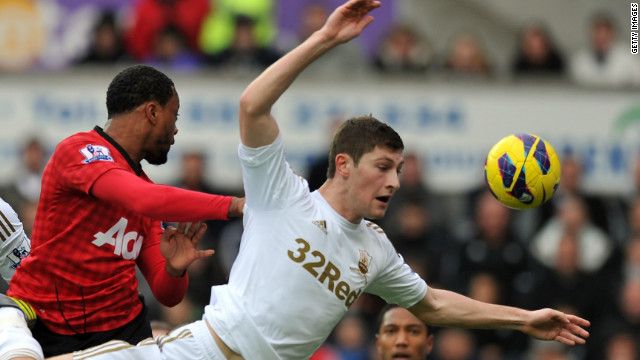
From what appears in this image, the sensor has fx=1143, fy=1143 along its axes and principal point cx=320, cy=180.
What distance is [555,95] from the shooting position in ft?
45.3

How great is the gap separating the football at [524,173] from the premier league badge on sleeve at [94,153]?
2.83m

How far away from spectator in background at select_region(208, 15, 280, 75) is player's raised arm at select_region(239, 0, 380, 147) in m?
7.61

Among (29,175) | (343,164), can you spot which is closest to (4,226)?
(343,164)

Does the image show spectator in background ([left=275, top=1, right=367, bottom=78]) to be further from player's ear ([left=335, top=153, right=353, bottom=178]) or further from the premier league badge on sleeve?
the premier league badge on sleeve

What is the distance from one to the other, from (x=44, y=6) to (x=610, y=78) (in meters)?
8.16

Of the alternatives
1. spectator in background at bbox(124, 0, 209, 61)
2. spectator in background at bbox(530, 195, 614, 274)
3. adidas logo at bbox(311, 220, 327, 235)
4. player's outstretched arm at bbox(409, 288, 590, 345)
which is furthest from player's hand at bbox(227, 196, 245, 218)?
spectator in background at bbox(124, 0, 209, 61)

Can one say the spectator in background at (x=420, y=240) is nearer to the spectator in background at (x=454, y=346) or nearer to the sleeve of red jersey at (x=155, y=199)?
the spectator in background at (x=454, y=346)

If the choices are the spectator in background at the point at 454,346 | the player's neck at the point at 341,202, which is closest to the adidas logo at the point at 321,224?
the player's neck at the point at 341,202

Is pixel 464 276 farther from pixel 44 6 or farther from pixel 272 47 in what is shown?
pixel 44 6

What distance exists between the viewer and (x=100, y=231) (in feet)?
22.3

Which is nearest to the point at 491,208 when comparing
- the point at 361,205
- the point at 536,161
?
the point at 536,161

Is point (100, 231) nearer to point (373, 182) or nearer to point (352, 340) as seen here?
point (373, 182)

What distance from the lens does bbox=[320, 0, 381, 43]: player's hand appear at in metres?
6.28

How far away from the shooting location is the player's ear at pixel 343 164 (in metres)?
A: 6.85
